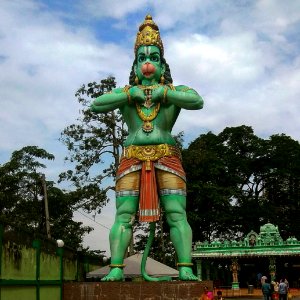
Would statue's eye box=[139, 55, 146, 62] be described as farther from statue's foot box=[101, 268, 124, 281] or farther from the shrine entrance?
the shrine entrance

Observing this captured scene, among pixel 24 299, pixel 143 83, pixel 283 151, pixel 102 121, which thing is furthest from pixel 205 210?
pixel 24 299

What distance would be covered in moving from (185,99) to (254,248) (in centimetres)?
1587

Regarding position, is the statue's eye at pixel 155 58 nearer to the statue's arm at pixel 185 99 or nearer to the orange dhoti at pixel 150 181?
the statue's arm at pixel 185 99

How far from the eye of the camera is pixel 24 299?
7.77m

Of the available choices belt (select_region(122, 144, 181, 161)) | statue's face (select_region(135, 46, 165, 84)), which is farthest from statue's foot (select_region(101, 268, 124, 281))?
statue's face (select_region(135, 46, 165, 84))

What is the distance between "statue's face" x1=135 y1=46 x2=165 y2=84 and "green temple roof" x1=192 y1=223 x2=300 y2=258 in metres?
15.5

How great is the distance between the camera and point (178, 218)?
984cm

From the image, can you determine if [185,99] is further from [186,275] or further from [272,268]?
[272,268]

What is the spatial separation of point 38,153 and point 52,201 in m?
2.77

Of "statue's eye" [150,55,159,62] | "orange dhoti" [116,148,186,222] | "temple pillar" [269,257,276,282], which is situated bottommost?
"temple pillar" [269,257,276,282]

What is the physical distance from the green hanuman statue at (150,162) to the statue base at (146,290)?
339mm

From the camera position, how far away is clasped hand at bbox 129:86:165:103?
10000 millimetres

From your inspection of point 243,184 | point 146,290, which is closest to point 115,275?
point 146,290

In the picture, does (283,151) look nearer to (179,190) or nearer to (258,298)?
(258,298)
